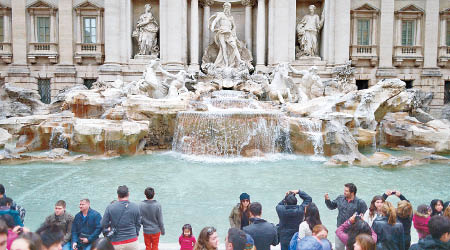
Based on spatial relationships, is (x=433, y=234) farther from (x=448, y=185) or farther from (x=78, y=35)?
(x=78, y=35)

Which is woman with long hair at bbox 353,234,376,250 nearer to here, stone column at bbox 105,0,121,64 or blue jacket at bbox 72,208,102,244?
blue jacket at bbox 72,208,102,244

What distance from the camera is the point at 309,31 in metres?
18.0

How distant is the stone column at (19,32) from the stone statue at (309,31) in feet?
46.2

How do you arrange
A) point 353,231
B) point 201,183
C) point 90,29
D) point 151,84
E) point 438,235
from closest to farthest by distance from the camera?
point 438,235, point 353,231, point 201,183, point 151,84, point 90,29

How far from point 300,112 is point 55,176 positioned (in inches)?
312

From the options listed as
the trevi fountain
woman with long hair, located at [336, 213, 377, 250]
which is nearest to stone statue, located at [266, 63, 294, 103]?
the trevi fountain

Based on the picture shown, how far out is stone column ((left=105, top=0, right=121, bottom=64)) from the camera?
57.0ft

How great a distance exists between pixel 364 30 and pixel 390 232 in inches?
693

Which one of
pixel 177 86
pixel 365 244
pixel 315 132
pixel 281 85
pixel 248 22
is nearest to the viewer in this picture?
pixel 365 244

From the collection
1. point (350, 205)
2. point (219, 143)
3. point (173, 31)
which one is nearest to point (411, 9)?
point (173, 31)

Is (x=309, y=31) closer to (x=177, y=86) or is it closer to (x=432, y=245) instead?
(x=177, y=86)

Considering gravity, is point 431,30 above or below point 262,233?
above

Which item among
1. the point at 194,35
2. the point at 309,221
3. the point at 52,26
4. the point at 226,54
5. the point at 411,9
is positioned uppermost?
the point at 411,9

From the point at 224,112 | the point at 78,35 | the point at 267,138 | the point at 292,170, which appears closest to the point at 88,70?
the point at 78,35
